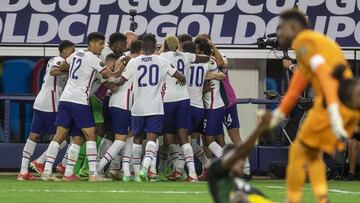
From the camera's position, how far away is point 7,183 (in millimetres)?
14375

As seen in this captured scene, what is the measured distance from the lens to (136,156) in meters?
15.2

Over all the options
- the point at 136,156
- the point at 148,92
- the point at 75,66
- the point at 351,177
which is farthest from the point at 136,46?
the point at 351,177

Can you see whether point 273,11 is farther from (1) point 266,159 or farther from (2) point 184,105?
(2) point 184,105

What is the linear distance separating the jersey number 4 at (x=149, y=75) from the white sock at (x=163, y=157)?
4.91 feet

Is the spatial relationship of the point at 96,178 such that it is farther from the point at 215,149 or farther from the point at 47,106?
the point at 215,149

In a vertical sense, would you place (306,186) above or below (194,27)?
below

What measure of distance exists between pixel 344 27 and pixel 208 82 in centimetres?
376

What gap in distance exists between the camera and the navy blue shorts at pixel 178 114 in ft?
50.1

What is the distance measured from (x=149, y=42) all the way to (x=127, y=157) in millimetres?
1806

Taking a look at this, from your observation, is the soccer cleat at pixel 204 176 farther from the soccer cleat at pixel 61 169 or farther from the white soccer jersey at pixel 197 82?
the soccer cleat at pixel 61 169

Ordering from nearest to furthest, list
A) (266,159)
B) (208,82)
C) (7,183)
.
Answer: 1. (7,183)
2. (208,82)
3. (266,159)

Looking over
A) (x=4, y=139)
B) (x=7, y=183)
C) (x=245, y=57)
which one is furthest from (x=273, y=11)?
(x=7, y=183)

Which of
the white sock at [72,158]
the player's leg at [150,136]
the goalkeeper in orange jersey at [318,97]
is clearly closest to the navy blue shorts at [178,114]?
the player's leg at [150,136]

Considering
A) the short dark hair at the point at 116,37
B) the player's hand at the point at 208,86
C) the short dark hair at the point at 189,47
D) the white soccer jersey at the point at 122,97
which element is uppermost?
the short dark hair at the point at 116,37
